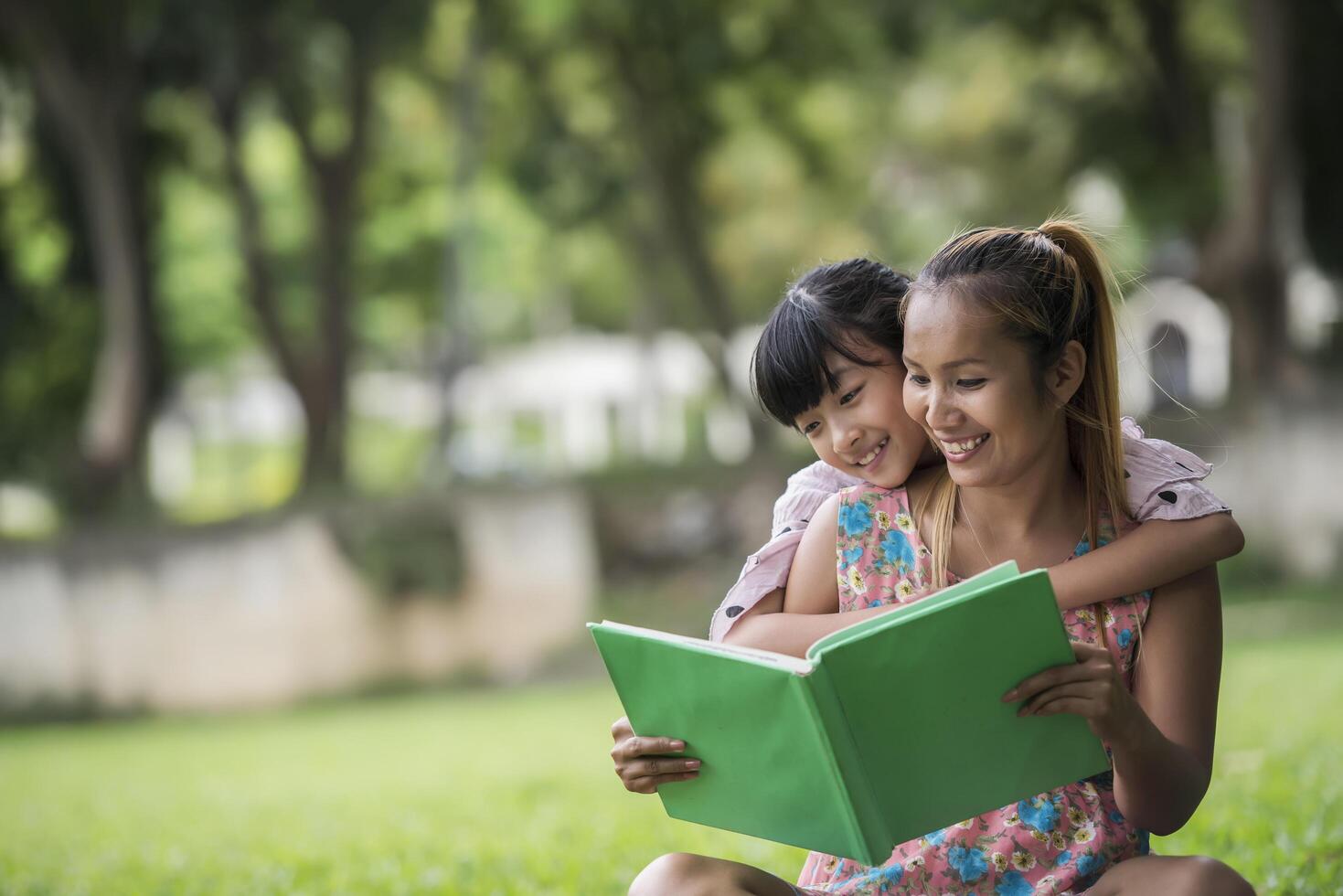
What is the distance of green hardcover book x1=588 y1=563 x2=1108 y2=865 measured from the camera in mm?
2070

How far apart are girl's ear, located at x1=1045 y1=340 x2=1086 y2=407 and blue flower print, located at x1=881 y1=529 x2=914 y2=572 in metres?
0.38

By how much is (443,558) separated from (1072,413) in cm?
1200

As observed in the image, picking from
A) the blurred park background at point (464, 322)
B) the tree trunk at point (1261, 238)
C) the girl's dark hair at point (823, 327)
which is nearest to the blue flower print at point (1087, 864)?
→ the girl's dark hair at point (823, 327)

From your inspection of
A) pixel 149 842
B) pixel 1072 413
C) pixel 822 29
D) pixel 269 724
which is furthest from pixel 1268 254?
pixel 1072 413

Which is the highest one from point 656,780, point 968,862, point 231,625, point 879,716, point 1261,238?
point 879,716

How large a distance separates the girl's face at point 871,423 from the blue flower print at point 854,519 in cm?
14

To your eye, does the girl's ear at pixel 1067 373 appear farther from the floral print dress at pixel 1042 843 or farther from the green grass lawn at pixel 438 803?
the green grass lawn at pixel 438 803

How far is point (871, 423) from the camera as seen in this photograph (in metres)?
2.86

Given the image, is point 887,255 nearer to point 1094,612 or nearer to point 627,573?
point 627,573

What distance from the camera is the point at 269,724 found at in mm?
12781

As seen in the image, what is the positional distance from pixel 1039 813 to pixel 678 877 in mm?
604

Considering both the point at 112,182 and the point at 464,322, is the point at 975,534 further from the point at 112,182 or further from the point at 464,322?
the point at 464,322

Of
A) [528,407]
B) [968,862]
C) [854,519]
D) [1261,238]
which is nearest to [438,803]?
[854,519]

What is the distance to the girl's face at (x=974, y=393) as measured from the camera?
2.38 metres
